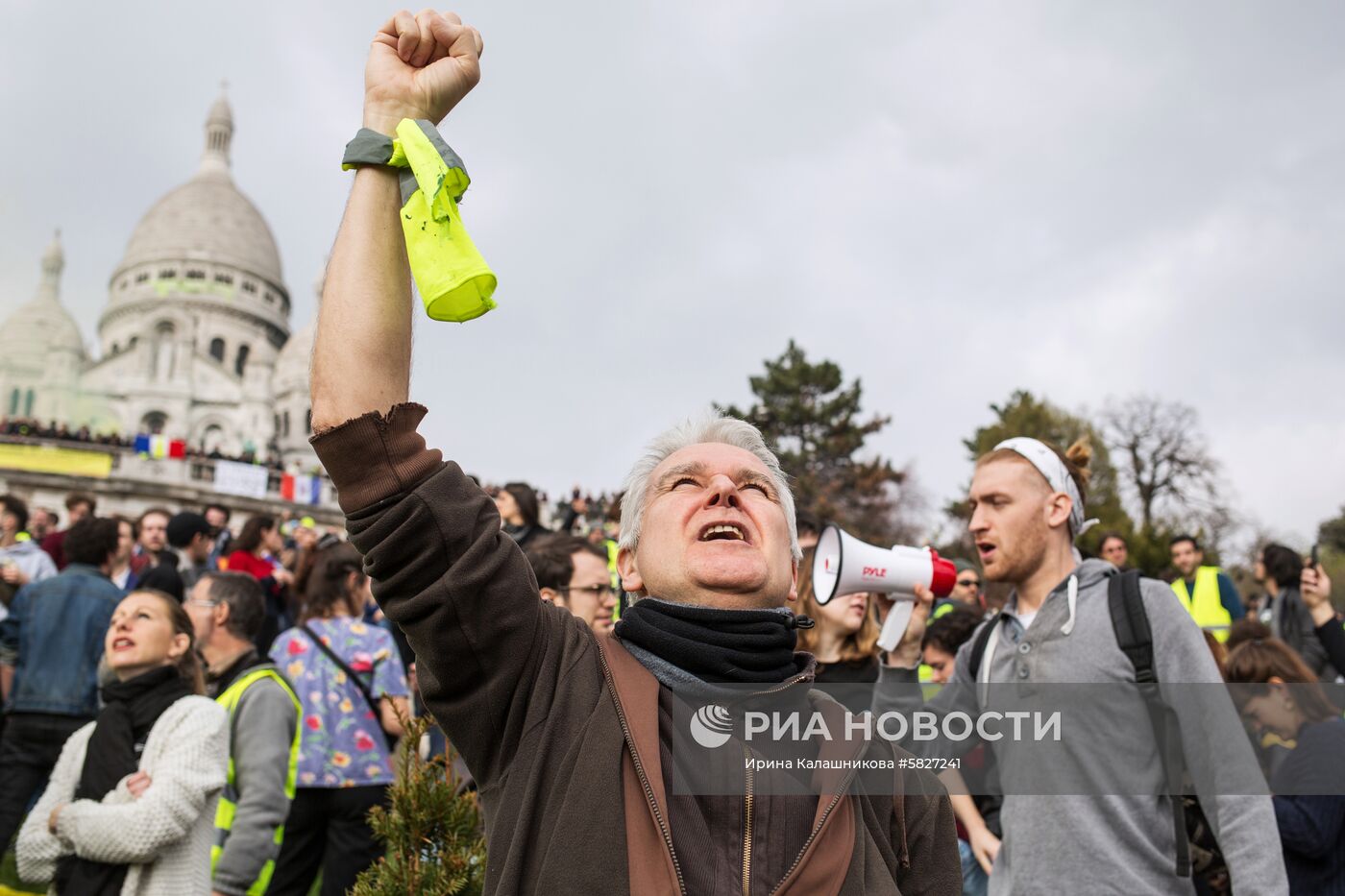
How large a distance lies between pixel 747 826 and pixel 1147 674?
1.87m

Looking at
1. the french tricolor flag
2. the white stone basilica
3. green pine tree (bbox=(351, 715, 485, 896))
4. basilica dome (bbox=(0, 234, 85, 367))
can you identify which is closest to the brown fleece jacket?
green pine tree (bbox=(351, 715, 485, 896))

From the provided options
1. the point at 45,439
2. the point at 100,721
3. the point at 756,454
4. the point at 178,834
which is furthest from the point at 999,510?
the point at 45,439

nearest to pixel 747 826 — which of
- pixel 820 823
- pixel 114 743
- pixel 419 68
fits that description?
pixel 820 823

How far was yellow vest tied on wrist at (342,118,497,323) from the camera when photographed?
66.6 inches

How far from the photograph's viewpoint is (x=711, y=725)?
203cm

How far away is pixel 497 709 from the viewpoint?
1911 mm

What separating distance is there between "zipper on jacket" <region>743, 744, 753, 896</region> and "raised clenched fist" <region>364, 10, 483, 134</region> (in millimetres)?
1367

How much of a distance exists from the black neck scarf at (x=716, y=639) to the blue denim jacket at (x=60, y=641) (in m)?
5.12

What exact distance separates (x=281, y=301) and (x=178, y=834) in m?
97.8

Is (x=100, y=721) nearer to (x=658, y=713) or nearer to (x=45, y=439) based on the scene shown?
(x=658, y=713)

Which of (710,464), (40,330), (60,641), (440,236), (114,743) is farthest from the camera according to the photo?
(40,330)

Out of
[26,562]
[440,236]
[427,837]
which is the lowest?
[427,837]

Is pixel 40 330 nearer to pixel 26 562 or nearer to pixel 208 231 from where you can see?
pixel 208 231

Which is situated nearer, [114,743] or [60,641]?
[114,743]
